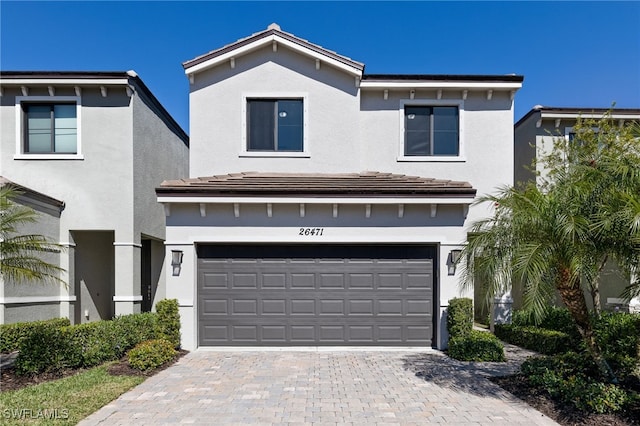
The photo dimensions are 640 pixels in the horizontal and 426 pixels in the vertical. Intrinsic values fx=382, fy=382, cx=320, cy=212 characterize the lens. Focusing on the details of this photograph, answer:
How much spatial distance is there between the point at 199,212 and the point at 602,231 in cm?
827

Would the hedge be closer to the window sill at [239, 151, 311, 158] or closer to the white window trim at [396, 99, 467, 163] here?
the window sill at [239, 151, 311, 158]

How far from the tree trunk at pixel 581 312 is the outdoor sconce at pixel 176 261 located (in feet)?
26.5

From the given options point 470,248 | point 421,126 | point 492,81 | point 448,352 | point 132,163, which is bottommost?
point 448,352

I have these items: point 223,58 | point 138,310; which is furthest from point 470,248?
point 138,310

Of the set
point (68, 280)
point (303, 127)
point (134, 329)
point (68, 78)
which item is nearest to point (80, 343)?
point (134, 329)

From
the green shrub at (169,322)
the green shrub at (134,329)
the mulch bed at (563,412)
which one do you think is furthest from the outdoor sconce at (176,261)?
the mulch bed at (563,412)

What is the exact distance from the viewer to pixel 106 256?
1325 cm

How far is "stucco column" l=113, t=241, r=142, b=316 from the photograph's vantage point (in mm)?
11031

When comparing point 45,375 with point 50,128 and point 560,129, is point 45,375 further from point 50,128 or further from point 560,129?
point 560,129

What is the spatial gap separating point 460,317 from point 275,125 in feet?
24.2

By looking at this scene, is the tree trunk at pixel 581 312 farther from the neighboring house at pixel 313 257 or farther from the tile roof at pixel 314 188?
the tile roof at pixel 314 188

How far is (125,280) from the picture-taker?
1113 centimetres

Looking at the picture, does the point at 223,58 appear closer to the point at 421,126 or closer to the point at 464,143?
the point at 421,126

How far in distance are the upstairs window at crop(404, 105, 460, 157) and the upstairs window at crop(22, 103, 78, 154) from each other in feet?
33.1
